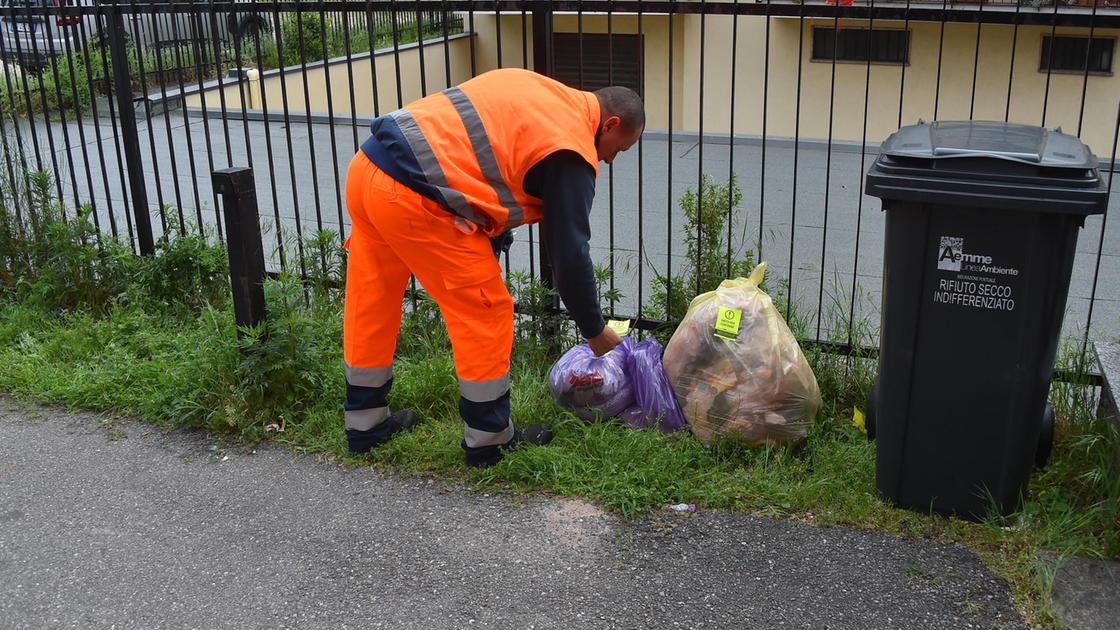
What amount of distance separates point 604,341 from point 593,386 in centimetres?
43

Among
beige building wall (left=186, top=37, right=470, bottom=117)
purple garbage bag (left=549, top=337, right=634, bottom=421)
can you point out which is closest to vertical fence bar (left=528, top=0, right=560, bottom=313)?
purple garbage bag (left=549, top=337, right=634, bottom=421)

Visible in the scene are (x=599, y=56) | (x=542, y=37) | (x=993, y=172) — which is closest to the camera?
(x=993, y=172)

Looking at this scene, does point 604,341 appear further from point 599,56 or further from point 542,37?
point 599,56

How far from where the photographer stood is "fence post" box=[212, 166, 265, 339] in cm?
398

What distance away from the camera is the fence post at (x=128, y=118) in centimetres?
510

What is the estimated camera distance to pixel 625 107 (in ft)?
11.0

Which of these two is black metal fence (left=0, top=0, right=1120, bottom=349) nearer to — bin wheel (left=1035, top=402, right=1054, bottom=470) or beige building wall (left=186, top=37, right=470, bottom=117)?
beige building wall (left=186, top=37, right=470, bottom=117)

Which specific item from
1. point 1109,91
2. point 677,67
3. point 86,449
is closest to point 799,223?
point 86,449

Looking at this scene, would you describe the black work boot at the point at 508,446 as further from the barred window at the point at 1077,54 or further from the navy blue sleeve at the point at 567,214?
the barred window at the point at 1077,54

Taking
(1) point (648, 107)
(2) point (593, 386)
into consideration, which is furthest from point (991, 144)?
(1) point (648, 107)

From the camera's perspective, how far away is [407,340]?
457 cm

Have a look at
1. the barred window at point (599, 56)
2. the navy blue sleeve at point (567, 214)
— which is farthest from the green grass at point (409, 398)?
the barred window at point (599, 56)

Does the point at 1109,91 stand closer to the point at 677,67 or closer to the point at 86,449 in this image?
the point at 677,67

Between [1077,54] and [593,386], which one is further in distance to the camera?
[1077,54]
